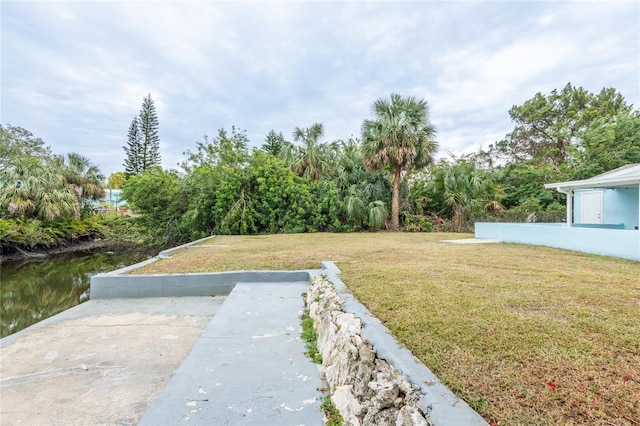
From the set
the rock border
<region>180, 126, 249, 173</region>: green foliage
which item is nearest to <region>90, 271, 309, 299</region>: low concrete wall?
the rock border

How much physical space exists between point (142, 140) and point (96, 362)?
104ft

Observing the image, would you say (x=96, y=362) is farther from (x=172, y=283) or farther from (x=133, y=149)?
(x=133, y=149)

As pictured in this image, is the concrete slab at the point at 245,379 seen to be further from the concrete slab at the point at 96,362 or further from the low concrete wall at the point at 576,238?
the low concrete wall at the point at 576,238

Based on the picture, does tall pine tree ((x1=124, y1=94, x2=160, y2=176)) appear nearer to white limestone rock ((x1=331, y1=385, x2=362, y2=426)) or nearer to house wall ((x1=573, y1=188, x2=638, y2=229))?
house wall ((x1=573, y1=188, x2=638, y2=229))

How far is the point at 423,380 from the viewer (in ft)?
5.10

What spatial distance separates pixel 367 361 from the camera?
1.86 m

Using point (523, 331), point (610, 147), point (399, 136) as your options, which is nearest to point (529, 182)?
point (610, 147)

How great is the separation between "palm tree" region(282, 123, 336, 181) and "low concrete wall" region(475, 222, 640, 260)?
8766 millimetres

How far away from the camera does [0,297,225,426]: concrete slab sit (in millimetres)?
2109

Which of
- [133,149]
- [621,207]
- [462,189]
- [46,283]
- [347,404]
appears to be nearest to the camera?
[347,404]

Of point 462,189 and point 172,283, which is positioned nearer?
point 172,283

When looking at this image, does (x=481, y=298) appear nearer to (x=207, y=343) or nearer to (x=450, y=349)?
(x=450, y=349)

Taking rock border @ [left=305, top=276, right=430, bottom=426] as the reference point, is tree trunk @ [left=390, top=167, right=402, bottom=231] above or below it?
above

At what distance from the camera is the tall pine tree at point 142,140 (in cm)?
2950
